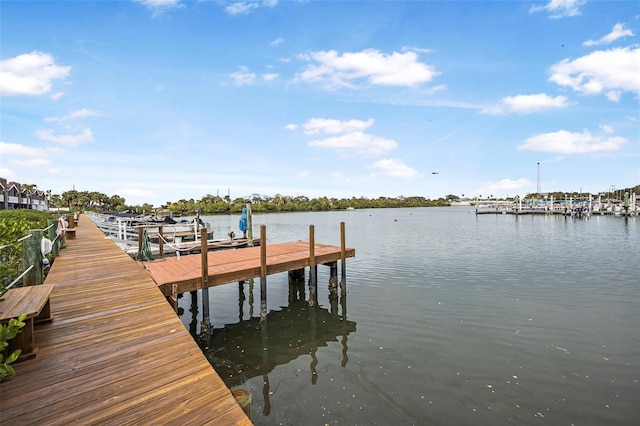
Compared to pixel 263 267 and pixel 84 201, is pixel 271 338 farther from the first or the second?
pixel 84 201

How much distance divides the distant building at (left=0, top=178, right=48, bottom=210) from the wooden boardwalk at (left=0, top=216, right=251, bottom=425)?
71247 mm

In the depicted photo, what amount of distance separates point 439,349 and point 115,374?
24.1 feet

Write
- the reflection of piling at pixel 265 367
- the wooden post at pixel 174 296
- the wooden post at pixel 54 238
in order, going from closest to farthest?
1. the reflection of piling at pixel 265 367
2. the wooden post at pixel 174 296
3. the wooden post at pixel 54 238

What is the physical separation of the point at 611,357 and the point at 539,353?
1.57 metres

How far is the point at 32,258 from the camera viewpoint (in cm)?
674

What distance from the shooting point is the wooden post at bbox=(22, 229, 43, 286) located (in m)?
6.68

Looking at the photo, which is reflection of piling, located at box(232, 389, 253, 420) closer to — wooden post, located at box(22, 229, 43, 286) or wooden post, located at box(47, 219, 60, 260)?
wooden post, located at box(22, 229, 43, 286)

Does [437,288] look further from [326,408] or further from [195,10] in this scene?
[195,10]

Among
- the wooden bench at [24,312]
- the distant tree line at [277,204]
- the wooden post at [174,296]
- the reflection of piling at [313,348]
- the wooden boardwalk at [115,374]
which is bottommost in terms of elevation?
the reflection of piling at [313,348]

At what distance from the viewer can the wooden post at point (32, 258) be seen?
668 centimetres

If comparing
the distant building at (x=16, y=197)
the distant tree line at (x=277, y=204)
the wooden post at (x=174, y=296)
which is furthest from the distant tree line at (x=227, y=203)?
the wooden post at (x=174, y=296)

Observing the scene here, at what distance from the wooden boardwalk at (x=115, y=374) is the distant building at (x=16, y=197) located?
2805 inches

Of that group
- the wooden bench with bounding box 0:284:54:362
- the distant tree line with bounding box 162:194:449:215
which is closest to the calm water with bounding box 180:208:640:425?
the wooden bench with bounding box 0:284:54:362

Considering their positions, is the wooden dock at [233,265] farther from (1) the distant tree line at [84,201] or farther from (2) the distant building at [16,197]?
(1) the distant tree line at [84,201]
